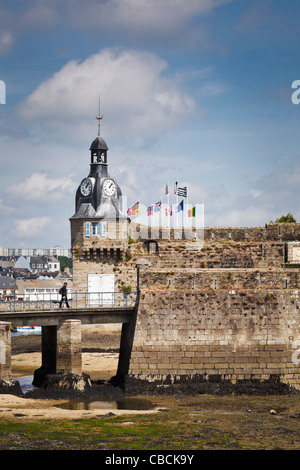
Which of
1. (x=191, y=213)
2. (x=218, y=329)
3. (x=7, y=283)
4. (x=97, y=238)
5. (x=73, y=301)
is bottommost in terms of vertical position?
(x=218, y=329)

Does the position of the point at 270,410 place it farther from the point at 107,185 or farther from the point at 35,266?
the point at 35,266

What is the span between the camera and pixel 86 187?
62.9 metres

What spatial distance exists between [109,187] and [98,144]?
3208mm

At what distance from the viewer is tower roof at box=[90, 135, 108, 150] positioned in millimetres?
63281

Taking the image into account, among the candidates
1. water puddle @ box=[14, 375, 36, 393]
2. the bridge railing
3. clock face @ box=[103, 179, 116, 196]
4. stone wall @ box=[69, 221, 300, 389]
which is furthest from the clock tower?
stone wall @ box=[69, 221, 300, 389]

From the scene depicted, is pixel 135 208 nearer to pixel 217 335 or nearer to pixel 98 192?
pixel 98 192

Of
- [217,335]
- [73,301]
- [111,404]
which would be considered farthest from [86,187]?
[111,404]

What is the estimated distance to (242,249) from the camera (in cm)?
5153

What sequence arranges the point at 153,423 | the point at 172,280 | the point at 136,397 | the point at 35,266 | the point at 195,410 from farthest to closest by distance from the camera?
the point at 35,266, the point at 172,280, the point at 136,397, the point at 195,410, the point at 153,423

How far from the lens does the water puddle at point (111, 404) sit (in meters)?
38.2

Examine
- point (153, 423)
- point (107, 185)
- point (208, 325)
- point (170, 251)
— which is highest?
point (107, 185)

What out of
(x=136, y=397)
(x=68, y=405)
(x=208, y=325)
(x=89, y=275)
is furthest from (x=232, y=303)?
(x=89, y=275)

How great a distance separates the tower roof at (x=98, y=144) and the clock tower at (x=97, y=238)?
2694 mm

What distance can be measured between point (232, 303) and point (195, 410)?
6879 millimetres
